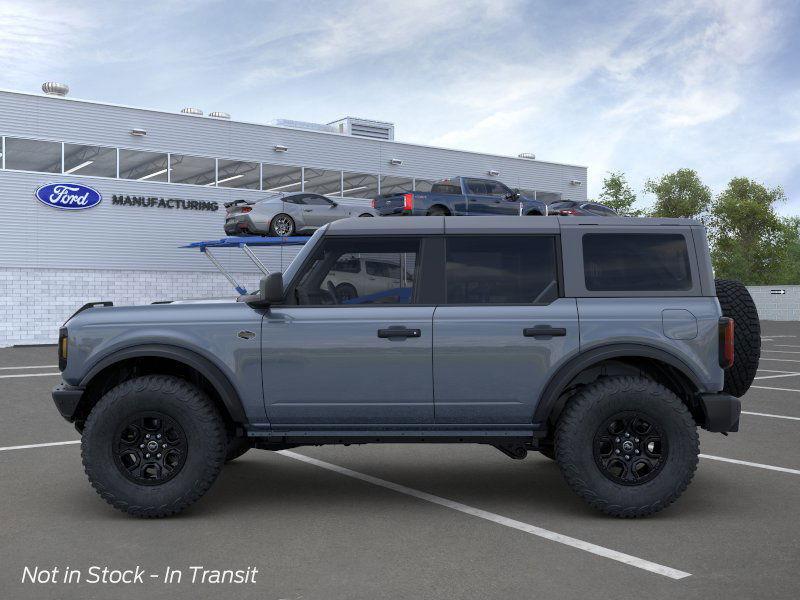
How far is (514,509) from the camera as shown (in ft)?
19.6

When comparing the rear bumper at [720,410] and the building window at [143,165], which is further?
the building window at [143,165]

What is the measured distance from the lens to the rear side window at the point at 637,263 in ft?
19.4

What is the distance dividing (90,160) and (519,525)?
27.7m

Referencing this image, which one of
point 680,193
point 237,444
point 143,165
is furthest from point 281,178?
point 680,193

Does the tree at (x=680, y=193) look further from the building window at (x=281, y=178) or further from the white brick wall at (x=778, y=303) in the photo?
the building window at (x=281, y=178)

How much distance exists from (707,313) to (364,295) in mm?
2309

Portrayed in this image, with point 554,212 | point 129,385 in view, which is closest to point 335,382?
point 129,385

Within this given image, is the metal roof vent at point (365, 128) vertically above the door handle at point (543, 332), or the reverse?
the metal roof vent at point (365, 128)

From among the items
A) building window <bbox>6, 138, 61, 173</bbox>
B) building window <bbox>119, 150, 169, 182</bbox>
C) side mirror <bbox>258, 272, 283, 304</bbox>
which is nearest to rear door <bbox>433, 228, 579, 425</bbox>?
side mirror <bbox>258, 272, 283, 304</bbox>

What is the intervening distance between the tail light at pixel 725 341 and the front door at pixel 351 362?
1951mm

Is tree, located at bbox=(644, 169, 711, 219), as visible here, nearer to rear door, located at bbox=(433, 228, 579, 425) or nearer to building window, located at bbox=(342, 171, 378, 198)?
building window, located at bbox=(342, 171, 378, 198)

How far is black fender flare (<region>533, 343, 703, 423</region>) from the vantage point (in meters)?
5.73

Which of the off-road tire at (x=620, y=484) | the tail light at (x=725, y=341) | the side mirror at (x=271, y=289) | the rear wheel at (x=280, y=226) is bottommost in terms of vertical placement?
the off-road tire at (x=620, y=484)

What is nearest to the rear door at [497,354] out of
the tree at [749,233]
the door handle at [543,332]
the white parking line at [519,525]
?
the door handle at [543,332]
